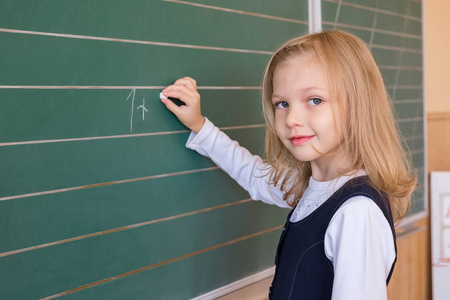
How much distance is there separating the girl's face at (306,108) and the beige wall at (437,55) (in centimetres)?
195

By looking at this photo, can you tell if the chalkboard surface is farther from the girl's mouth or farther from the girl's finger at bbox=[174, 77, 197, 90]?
the girl's mouth

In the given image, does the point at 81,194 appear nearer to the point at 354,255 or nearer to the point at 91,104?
the point at 91,104

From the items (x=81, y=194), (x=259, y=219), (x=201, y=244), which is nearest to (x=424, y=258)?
(x=259, y=219)

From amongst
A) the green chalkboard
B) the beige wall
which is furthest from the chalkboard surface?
the beige wall

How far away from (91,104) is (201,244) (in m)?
0.54

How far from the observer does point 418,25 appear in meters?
2.42

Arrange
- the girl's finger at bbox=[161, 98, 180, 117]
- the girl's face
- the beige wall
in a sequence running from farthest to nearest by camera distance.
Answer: the beige wall → the girl's finger at bbox=[161, 98, 180, 117] → the girl's face

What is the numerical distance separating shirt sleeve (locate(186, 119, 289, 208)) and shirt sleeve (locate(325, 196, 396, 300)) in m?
0.36

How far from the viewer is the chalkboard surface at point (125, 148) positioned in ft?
3.41

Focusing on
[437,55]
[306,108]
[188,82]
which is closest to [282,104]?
[306,108]

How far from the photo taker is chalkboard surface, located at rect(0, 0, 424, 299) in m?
1.04

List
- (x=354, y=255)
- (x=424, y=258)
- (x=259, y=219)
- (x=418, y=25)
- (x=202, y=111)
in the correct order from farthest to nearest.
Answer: (x=424, y=258) < (x=418, y=25) < (x=259, y=219) < (x=202, y=111) < (x=354, y=255)

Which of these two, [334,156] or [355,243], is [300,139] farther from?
[355,243]

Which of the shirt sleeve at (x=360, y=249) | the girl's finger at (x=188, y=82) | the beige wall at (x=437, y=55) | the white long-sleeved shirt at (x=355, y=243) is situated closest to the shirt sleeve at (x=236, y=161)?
the girl's finger at (x=188, y=82)
